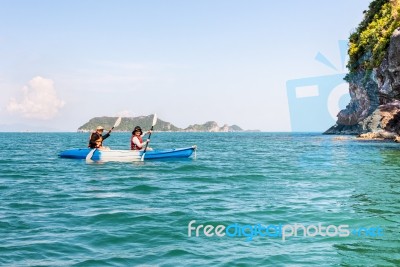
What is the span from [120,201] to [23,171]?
1136cm

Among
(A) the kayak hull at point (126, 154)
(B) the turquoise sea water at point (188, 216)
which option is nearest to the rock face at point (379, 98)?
(A) the kayak hull at point (126, 154)

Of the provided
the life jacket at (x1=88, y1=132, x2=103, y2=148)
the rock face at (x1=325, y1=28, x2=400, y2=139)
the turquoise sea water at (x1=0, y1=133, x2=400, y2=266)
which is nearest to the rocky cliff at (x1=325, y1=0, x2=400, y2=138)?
the rock face at (x1=325, y1=28, x2=400, y2=139)

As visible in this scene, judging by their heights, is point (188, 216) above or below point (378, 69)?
below

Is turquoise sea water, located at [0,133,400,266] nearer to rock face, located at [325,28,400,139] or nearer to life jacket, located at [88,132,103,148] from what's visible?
life jacket, located at [88,132,103,148]

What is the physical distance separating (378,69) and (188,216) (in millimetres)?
43157

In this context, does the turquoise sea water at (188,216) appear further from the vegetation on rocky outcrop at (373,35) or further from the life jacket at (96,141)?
the vegetation on rocky outcrop at (373,35)

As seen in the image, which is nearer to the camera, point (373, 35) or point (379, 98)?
point (379, 98)

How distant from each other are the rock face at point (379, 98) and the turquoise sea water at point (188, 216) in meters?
24.8

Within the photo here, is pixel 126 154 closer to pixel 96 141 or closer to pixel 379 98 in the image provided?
pixel 96 141

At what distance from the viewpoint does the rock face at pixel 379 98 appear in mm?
41375

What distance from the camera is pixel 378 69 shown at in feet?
157

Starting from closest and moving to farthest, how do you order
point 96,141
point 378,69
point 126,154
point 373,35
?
1. point 126,154
2. point 96,141
3. point 378,69
4. point 373,35

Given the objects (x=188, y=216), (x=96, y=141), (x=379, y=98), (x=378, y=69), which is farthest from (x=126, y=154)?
(x=379, y=98)

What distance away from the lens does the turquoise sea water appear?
24.7ft
